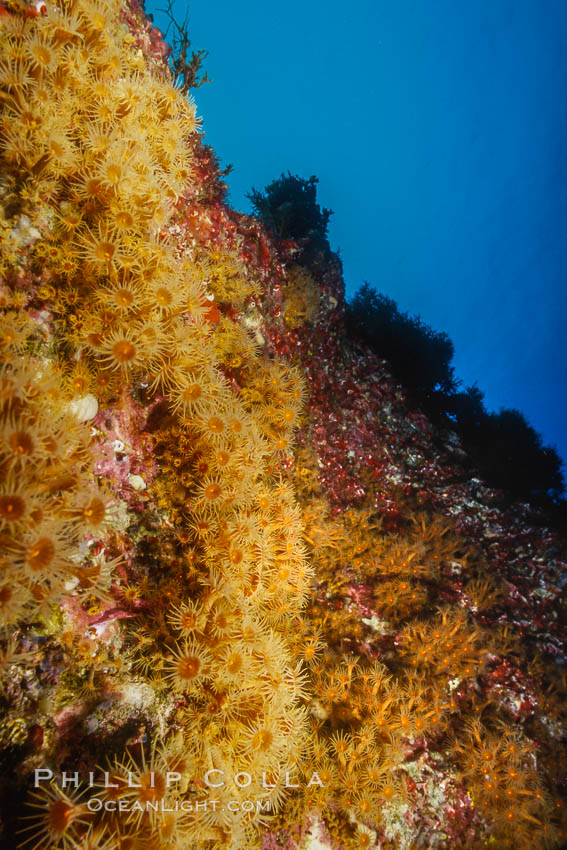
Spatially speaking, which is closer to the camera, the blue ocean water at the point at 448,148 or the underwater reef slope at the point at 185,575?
the underwater reef slope at the point at 185,575

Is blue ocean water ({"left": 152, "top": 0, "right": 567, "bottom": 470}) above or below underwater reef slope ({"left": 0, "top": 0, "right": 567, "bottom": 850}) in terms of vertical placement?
above

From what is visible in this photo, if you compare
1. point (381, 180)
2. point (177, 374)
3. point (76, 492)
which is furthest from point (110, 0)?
point (381, 180)

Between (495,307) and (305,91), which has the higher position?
(305,91)

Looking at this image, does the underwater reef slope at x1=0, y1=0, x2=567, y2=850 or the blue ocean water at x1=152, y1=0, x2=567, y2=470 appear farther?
the blue ocean water at x1=152, y1=0, x2=567, y2=470

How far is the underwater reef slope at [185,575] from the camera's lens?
7.82ft

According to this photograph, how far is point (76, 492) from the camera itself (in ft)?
7.91

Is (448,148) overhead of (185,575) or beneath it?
overhead

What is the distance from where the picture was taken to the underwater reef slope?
2383 mm

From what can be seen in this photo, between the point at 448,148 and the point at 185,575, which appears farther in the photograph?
the point at 448,148

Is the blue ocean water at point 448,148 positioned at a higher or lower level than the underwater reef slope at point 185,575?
higher

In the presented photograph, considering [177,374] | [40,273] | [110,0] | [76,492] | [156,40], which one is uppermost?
[156,40]

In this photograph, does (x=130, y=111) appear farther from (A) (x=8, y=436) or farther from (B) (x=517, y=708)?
(B) (x=517, y=708)

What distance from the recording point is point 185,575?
3387 mm

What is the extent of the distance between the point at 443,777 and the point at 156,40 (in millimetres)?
9131
